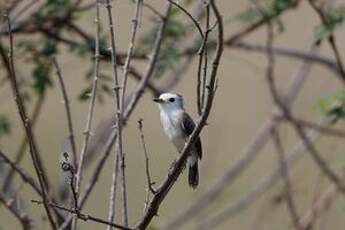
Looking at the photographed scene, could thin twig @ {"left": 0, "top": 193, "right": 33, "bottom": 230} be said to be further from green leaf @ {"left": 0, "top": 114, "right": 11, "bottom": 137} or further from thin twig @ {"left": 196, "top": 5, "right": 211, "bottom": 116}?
green leaf @ {"left": 0, "top": 114, "right": 11, "bottom": 137}

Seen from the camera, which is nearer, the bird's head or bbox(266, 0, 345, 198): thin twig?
the bird's head

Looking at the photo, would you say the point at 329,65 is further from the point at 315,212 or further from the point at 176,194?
the point at 176,194

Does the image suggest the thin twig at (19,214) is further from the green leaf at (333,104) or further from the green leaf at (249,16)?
the green leaf at (249,16)

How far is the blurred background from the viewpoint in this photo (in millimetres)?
4520

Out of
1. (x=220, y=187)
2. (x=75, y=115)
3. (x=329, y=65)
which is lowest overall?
(x=220, y=187)

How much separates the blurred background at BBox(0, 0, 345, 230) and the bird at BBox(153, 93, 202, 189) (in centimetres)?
14

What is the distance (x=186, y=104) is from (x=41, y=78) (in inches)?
66.5

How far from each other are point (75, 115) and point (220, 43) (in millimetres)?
5737

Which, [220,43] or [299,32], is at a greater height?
[299,32]

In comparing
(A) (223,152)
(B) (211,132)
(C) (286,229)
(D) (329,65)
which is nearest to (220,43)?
(D) (329,65)

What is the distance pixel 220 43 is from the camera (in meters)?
2.39

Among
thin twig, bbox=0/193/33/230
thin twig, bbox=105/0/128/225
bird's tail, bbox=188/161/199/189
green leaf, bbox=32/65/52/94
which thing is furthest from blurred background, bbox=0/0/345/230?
thin twig, bbox=105/0/128/225

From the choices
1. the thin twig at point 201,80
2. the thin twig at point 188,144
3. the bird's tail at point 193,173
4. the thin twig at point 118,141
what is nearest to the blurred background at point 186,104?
the bird's tail at point 193,173

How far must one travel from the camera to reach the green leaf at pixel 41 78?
174 inches
